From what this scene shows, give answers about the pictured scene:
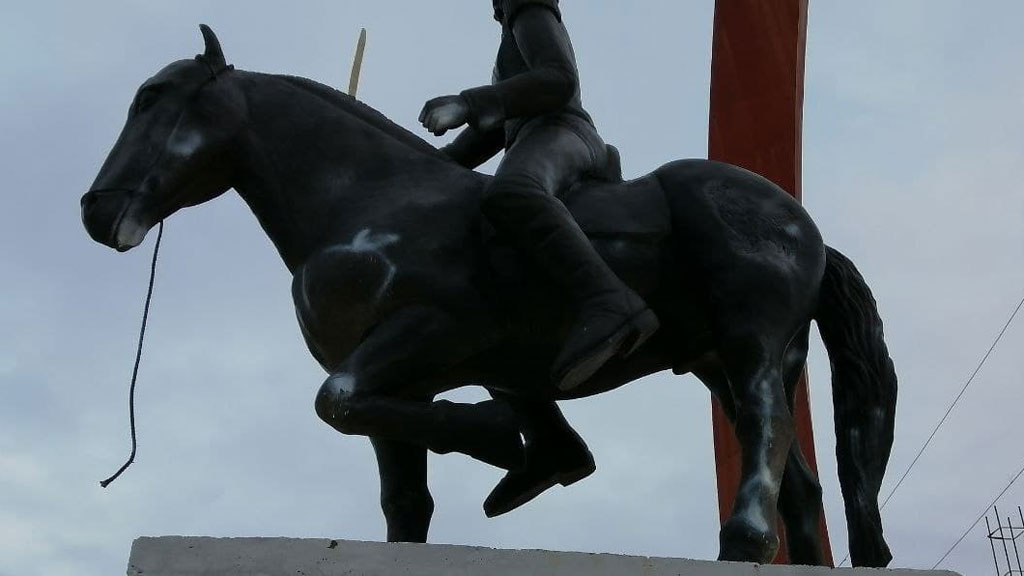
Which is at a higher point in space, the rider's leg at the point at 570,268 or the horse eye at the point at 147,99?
the horse eye at the point at 147,99

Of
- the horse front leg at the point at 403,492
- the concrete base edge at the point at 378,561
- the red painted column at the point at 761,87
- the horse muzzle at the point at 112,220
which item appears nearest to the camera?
the concrete base edge at the point at 378,561

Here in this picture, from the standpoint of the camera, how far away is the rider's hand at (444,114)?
4781 millimetres

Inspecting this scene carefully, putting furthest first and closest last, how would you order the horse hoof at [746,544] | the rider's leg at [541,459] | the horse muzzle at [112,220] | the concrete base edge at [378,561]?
the rider's leg at [541,459]
the horse muzzle at [112,220]
the horse hoof at [746,544]
the concrete base edge at [378,561]

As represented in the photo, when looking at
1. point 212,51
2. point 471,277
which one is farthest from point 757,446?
point 212,51

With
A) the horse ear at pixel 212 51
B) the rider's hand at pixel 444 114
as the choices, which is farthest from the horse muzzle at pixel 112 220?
the rider's hand at pixel 444 114

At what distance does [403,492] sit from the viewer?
193 inches

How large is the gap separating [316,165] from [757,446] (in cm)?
185

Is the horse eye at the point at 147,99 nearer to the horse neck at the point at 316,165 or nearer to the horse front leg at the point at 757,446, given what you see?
the horse neck at the point at 316,165

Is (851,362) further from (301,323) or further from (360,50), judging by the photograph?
(360,50)

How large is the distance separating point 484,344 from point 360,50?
1834 mm

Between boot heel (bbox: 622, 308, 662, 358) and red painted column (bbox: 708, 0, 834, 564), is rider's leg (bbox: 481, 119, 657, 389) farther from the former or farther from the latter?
red painted column (bbox: 708, 0, 834, 564)

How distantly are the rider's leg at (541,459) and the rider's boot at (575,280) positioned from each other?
566 millimetres

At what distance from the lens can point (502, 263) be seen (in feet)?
15.6

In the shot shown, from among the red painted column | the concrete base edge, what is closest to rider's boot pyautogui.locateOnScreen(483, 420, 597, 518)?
the concrete base edge
